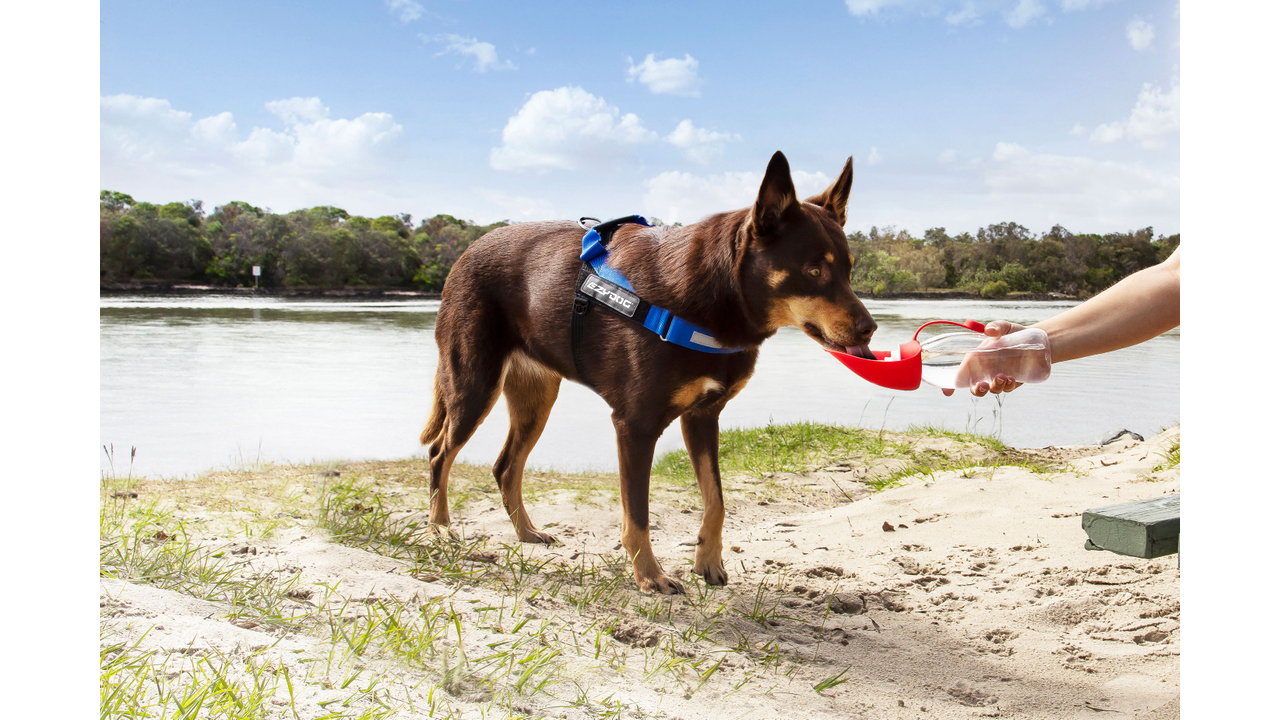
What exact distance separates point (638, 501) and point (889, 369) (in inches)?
46.9

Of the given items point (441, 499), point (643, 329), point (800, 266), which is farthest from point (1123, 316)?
point (441, 499)

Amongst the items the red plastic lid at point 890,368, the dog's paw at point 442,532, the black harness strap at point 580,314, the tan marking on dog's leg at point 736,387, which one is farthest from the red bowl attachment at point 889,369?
the dog's paw at point 442,532

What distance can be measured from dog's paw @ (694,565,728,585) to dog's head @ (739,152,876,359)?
1.27 m

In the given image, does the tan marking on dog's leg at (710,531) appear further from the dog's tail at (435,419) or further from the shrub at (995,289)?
the shrub at (995,289)

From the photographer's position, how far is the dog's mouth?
2701mm

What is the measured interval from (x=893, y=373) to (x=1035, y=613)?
1310mm

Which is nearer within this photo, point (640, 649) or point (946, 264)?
point (640, 649)

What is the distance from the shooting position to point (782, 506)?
203 inches

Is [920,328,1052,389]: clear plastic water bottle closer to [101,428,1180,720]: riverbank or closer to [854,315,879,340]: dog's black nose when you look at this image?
[854,315,879,340]: dog's black nose

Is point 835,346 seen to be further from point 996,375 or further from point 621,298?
point 621,298

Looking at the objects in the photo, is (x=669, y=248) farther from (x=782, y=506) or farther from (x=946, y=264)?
(x=946, y=264)

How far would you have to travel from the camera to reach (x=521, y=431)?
416 centimetres

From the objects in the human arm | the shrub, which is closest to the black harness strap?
the human arm

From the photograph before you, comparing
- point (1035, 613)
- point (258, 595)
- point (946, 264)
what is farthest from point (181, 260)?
point (1035, 613)
